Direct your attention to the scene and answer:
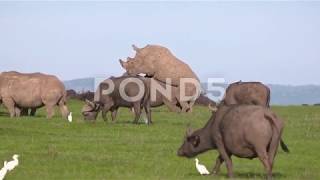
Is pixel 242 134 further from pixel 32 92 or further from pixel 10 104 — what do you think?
pixel 10 104

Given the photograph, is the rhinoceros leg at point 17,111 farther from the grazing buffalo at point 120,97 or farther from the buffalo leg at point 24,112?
the grazing buffalo at point 120,97

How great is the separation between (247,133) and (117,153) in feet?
21.3

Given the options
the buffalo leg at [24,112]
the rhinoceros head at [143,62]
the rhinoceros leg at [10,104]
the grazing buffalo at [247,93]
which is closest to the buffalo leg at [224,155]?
the grazing buffalo at [247,93]

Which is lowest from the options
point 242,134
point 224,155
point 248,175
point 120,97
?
point 248,175

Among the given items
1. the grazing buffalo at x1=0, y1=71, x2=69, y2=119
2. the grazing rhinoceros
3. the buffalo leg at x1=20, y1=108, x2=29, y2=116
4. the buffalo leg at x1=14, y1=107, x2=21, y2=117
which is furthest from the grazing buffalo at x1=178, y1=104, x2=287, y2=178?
the grazing rhinoceros

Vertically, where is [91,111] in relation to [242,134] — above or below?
below

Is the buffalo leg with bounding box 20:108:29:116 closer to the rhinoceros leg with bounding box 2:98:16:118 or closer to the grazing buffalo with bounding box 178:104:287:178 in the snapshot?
the rhinoceros leg with bounding box 2:98:16:118

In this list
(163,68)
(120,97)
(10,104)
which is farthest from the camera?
(163,68)

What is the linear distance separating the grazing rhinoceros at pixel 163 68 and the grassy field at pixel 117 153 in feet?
52.4

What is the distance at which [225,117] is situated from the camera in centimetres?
1925

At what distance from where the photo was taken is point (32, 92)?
1671 inches

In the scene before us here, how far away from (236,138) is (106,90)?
18.8 m

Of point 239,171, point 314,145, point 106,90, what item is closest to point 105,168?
point 239,171

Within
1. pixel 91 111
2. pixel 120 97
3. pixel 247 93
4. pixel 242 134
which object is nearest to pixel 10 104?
pixel 91 111
